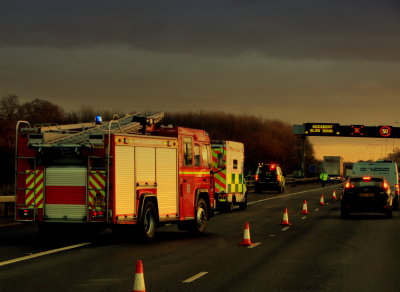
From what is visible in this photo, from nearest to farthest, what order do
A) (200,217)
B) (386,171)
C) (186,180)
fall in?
1. (186,180)
2. (200,217)
3. (386,171)

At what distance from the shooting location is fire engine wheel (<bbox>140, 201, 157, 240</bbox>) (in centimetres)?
1727

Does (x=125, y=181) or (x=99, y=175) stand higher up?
(x=99, y=175)

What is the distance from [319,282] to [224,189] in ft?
62.0

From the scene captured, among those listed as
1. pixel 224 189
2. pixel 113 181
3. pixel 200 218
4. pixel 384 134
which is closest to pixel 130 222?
pixel 113 181

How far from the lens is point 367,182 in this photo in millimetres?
27531

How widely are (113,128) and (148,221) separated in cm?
241

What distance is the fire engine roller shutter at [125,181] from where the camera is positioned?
54.0 ft

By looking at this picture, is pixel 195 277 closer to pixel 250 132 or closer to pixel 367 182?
pixel 367 182

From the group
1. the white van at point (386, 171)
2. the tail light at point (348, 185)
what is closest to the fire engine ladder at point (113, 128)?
the tail light at point (348, 185)

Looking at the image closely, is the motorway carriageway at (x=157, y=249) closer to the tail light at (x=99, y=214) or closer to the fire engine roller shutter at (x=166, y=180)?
the tail light at (x=99, y=214)

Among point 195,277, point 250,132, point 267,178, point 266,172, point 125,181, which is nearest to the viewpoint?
point 195,277

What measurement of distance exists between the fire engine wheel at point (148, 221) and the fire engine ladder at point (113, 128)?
1854 mm

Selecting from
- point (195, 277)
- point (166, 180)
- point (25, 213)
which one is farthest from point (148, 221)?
point (195, 277)

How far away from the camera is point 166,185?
18.2 meters
